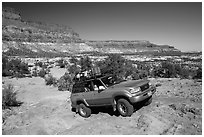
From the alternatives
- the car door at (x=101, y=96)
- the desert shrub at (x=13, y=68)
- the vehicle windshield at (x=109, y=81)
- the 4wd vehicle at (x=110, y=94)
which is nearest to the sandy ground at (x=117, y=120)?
A: the 4wd vehicle at (x=110, y=94)

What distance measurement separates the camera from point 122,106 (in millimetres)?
7703

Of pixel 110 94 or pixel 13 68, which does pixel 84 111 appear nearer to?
pixel 110 94

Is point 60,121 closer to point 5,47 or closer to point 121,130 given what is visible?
point 121,130

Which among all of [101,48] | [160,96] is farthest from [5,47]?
[160,96]

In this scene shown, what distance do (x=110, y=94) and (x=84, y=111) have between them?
5.50 ft

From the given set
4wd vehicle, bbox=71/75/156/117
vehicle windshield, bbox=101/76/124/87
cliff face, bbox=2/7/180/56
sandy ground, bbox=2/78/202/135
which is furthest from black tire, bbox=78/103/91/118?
cliff face, bbox=2/7/180/56

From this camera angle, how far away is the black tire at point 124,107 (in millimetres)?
7414

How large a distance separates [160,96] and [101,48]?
536ft

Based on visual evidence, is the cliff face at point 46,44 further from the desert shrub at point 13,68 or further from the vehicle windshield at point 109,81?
the vehicle windshield at point 109,81

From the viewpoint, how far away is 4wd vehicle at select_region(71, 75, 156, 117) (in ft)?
24.1

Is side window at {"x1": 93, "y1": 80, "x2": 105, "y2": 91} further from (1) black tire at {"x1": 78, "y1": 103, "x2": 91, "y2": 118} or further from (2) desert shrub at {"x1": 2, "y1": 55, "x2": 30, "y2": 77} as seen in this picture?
(2) desert shrub at {"x1": 2, "y1": 55, "x2": 30, "y2": 77}

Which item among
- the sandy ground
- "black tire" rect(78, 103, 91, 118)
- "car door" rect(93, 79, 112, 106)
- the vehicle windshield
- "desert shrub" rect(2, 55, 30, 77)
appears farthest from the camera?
"desert shrub" rect(2, 55, 30, 77)

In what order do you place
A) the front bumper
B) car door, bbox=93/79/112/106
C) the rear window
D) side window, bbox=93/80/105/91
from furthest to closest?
the rear window < side window, bbox=93/80/105/91 < car door, bbox=93/79/112/106 < the front bumper

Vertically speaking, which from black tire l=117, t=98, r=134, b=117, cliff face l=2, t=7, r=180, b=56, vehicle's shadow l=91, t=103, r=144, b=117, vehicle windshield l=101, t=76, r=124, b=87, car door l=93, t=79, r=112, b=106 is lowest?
vehicle's shadow l=91, t=103, r=144, b=117
